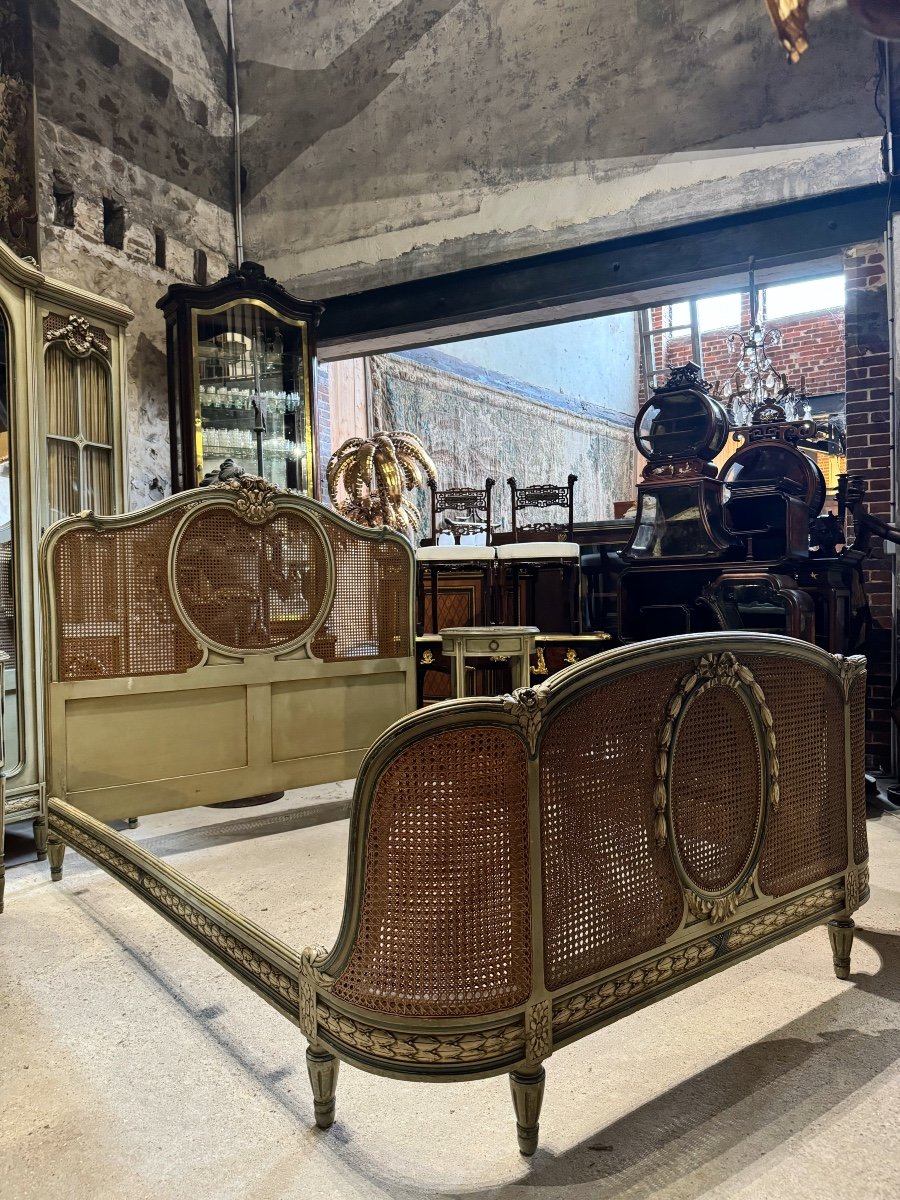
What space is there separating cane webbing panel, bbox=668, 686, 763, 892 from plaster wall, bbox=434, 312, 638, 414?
886cm

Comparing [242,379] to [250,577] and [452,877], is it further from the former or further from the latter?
[452,877]

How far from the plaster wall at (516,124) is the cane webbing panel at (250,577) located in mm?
3221

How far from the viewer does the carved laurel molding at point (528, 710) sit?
1.18 meters

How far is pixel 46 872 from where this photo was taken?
2746mm

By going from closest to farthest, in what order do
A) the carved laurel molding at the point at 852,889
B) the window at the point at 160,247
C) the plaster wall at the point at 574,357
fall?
Result: the carved laurel molding at the point at 852,889 < the window at the point at 160,247 < the plaster wall at the point at 574,357

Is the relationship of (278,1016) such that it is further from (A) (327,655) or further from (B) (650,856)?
(A) (327,655)

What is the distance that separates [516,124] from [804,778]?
16.4 ft

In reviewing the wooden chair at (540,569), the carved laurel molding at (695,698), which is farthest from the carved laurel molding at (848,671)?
the wooden chair at (540,569)

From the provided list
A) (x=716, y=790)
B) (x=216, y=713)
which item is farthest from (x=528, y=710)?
(x=216, y=713)

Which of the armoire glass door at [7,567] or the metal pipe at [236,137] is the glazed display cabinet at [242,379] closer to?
the metal pipe at [236,137]

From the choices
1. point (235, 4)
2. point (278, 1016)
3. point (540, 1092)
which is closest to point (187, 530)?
point (278, 1016)

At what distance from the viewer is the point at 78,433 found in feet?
11.5

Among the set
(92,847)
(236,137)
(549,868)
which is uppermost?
(236,137)

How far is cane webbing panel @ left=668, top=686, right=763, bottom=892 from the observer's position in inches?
56.5
